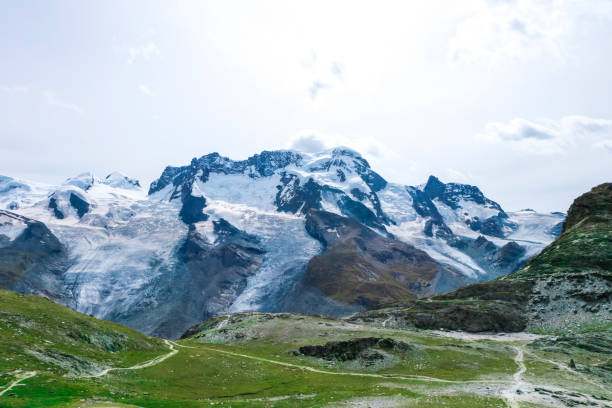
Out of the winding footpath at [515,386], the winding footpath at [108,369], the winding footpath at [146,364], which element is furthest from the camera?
the winding footpath at [146,364]

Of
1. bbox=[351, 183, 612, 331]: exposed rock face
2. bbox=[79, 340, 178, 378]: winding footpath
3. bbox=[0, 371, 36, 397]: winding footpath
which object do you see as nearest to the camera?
bbox=[0, 371, 36, 397]: winding footpath

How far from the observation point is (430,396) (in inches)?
1875

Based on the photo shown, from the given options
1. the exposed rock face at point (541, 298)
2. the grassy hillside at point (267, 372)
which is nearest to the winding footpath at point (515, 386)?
the grassy hillside at point (267, 372)

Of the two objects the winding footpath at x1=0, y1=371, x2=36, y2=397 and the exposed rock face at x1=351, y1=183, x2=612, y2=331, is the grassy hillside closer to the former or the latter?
the winding footpath at x1=0, y1=371, x2=36, y2=397

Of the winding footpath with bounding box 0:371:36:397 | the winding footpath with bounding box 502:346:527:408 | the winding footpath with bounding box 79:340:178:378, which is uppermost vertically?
the winding footpath with bounding box 502:346:527:408

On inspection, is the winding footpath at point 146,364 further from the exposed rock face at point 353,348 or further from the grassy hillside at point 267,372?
the exposed rock face at point 353,348

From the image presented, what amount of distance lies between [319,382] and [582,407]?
30.6 meters

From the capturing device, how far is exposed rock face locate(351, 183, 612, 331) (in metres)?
122

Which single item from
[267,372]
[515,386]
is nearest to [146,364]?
[267,372]

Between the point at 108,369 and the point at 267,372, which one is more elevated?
the point at 108,369

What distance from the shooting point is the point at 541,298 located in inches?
5246

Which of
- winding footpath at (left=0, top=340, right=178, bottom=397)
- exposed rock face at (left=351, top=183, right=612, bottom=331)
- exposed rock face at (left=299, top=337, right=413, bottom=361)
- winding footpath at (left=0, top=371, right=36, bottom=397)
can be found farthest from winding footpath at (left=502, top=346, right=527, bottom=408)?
exposed rock face at (left=351, top=183, right=612, bottom=331)

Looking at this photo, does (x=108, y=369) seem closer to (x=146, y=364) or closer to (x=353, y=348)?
(x=146, y=364)

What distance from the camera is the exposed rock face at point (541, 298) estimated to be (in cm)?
12200
